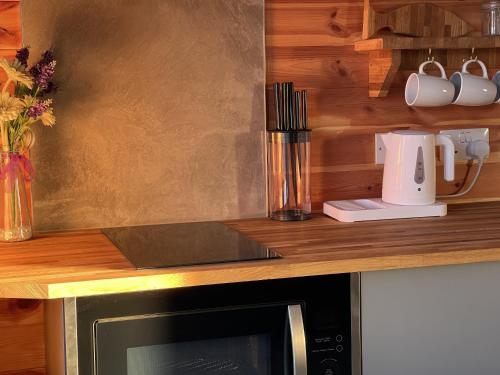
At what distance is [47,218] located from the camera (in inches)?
89.8

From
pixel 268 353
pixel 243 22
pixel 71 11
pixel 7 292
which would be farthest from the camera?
pixel 243 22

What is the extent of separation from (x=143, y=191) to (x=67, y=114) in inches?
11.8

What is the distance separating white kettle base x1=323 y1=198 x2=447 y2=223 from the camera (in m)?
2.34

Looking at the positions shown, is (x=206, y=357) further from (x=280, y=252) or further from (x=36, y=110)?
(x=36, y=110)

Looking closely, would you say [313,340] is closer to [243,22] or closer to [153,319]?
[153,319]

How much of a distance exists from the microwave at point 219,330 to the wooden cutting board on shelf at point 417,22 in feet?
2.90

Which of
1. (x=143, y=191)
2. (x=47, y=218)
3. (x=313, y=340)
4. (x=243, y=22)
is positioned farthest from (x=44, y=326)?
(x=243, y=22)

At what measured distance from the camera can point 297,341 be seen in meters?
1.87

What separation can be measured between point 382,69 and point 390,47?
13 cm

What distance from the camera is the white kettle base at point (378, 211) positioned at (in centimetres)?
234

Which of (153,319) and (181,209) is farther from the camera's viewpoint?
(181,209)

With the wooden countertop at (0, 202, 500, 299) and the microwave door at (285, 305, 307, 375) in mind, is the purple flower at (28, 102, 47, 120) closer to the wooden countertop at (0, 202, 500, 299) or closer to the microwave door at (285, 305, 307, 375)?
the wooden countertop at (0, 202, 500, 299)

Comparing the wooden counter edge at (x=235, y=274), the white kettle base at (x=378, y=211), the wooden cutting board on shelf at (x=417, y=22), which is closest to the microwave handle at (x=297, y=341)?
the wooden counter edge at (x=235, y=274)

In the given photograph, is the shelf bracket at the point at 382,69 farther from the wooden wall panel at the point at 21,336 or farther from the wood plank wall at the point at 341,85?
the wooden wall panel at the point at 21,336
